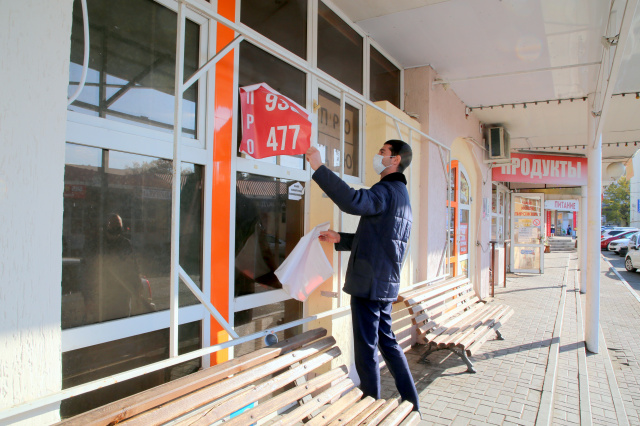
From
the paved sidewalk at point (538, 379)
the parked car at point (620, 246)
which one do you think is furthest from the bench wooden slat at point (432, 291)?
A: the parked car at point (620, 246)

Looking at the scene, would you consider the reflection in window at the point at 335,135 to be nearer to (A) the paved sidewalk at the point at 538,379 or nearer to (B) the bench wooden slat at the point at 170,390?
(B) the bench wooden slat at the point at 170,390

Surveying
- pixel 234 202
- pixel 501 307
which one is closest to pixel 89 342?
pixel 234 202

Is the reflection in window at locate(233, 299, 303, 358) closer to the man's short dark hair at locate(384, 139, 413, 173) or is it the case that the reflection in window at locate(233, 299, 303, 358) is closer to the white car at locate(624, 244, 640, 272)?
the man's short dark hair at locate(384, 139, 413, 173)

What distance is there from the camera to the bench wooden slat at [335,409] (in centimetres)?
208

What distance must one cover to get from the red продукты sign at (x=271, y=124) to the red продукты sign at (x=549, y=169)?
8.09 metres

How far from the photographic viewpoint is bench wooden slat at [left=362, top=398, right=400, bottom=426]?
228 cm

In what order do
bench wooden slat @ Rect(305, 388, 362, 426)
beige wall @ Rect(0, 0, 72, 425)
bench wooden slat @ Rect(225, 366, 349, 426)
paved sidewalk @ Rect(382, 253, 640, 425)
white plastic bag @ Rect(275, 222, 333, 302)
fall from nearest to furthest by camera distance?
beige wall @ Rect(0, 0, 72, 425) → bench wooden slat @ Rect(225, 366, 349, 426) → bench wooden slat @ Rect(305, 388, 362, 426) → white plastic bag @ Rect(275, 222, 333, 302) → paved sidewalk @ Rect(382, 253, 640, 425)

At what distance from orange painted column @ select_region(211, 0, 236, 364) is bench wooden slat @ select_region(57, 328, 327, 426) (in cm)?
51

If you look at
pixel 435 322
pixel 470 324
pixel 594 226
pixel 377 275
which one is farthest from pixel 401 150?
pixel 594 226

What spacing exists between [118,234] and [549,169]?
10097mm

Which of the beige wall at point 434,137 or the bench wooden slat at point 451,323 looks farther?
the beige wall at point 434,137

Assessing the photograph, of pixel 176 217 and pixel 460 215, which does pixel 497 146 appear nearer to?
pixel 460 215

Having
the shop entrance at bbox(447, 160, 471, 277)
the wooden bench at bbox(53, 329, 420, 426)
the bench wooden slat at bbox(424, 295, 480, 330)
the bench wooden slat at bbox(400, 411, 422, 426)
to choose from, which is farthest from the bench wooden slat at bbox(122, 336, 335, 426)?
the shop entrance at bbox(447, 160, 471, 277)

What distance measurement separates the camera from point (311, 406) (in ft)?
6.89
